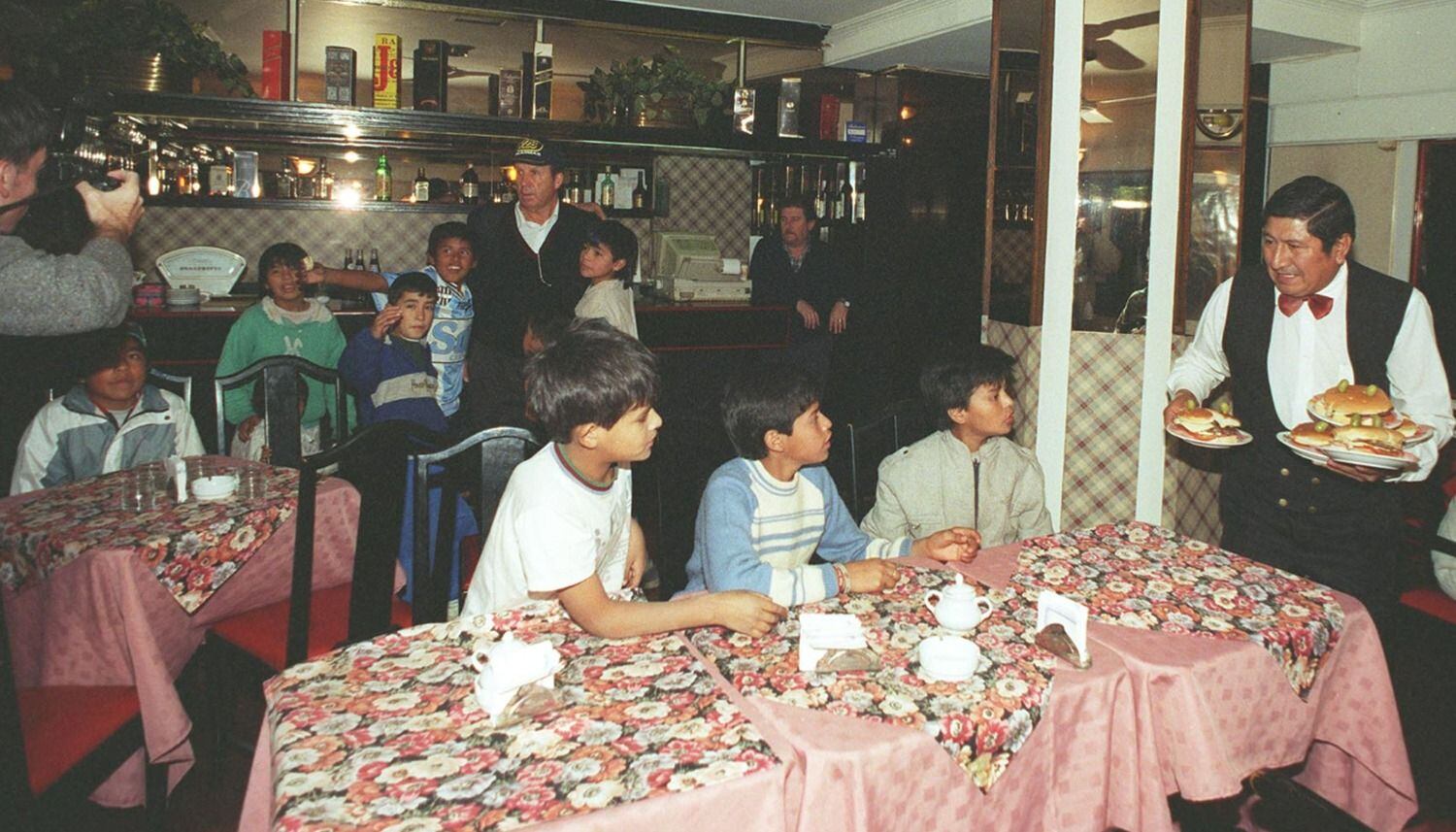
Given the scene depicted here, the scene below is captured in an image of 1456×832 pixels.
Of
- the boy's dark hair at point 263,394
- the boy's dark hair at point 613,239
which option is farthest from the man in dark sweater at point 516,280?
the boy's dark hair at point 263,394

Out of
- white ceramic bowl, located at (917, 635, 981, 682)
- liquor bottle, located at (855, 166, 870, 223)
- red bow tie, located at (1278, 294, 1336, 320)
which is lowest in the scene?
white ceramic bowl, located at (917, 635, 981, 682)

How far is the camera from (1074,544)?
2465 mm

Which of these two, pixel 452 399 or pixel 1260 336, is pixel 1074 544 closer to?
pixel 1260 336

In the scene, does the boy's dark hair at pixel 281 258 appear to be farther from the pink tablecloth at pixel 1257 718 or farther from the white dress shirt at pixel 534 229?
the pink tablecloth at pixel 1257 718

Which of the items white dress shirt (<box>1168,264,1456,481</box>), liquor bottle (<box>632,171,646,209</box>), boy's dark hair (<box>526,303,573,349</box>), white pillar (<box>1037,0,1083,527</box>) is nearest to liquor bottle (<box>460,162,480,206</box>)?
liquor bottle (<box>632,171,646,209</box>)

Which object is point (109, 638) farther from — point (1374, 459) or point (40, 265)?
point (1374, 459)

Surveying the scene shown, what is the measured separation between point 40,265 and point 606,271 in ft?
9.19

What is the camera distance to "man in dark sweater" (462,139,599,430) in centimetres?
493

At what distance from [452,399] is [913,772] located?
3596 millimetres

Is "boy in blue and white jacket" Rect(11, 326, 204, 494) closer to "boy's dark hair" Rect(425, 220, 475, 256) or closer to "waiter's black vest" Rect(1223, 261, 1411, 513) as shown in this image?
"boy's dark hair" Rect(425, 220, 475, 256)

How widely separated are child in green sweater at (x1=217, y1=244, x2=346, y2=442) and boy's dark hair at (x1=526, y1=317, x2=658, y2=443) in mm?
2575

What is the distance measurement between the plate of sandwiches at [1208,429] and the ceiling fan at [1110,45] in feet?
7.48

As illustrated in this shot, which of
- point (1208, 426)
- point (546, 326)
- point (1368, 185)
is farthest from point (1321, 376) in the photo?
point (1368, 185)

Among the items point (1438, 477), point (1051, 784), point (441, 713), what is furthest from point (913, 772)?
point (1438, 477)
